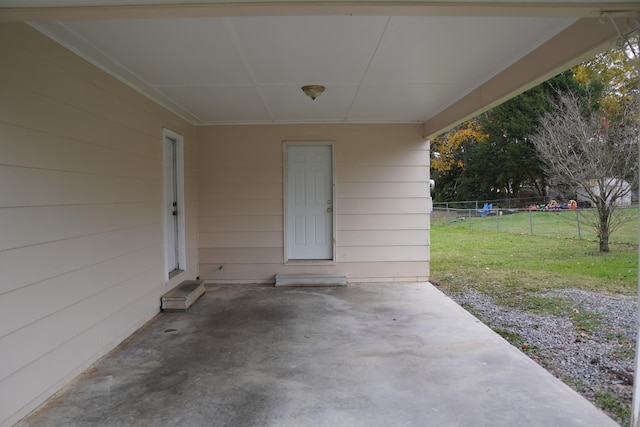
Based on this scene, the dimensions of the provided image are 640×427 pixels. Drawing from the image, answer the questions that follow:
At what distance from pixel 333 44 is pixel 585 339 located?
11.1 ft

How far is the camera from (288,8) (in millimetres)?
1780

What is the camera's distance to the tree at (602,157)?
7824 mm

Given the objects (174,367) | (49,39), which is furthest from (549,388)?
(49,39)

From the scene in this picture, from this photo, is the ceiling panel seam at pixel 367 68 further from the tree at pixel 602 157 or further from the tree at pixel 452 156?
the tree at pixel 452 156

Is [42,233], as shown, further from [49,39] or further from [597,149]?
[597,149]

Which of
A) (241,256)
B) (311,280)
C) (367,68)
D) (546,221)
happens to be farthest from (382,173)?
(546,221)

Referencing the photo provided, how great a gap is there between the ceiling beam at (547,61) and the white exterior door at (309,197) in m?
2.19

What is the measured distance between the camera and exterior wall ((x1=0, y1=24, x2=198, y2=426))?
2.20 metres

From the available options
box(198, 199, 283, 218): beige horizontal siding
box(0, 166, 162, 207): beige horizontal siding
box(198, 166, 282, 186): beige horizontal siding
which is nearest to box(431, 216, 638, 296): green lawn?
box(198, 199, 283, 218): beige horizontal siding

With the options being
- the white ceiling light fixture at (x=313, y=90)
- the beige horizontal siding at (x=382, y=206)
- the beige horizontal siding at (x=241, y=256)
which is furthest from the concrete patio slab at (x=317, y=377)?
the white ceiling light fixture at (x=313, y=90)

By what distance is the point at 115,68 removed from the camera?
129 inches

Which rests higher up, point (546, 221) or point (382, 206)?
point (382, 206)

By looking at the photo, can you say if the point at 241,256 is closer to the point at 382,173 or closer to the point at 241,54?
the point at 382,173

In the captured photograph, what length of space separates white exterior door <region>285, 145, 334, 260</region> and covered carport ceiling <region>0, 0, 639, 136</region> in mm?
1453
